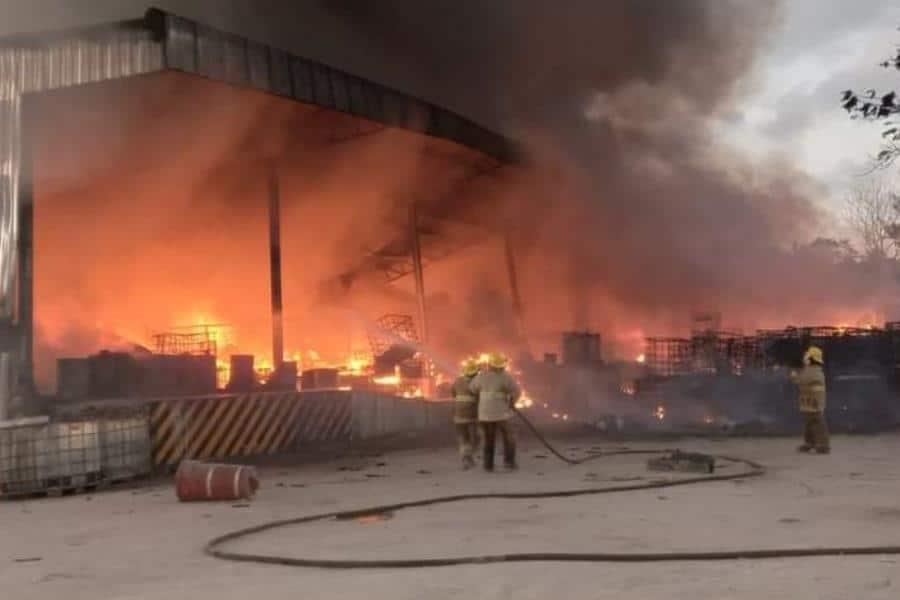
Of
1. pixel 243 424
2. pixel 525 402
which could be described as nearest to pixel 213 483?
pixel 243 424

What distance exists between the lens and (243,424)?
13625 millimetres

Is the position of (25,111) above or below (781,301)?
above

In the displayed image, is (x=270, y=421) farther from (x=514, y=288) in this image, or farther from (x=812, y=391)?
(x=514, y=288)

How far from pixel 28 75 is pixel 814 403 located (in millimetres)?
12287

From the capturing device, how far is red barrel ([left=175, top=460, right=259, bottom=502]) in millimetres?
8953

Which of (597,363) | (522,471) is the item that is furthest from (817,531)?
(597,363)

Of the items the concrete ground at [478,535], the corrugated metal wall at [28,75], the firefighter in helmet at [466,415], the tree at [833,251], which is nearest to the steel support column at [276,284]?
the corrugated metal wall at [28,75]

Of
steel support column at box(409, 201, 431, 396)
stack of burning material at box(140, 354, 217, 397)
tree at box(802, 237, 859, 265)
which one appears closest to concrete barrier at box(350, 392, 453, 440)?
steel support column at box(409, 201, 431, 396)

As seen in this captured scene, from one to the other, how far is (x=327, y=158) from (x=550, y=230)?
7969mm

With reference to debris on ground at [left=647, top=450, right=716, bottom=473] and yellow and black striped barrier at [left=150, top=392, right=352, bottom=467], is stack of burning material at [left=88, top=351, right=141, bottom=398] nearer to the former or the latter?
yellow and black striped barrier at [left=150, top=392, right=352, bottom=467]

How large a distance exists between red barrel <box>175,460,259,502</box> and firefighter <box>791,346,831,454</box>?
7.10 meters

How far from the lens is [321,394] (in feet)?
51.0

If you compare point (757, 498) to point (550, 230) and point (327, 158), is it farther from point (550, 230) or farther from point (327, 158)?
point (550, 230)

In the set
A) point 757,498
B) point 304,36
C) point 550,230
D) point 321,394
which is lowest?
point 757,498
